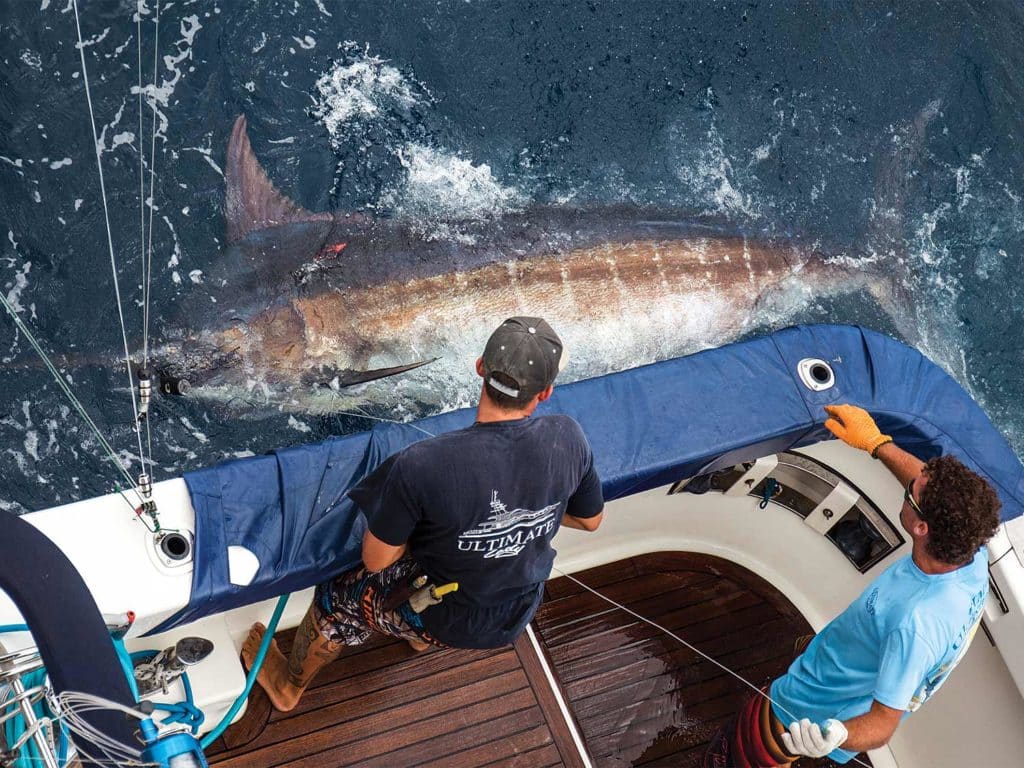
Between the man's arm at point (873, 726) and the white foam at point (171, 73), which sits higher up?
the white foam at point (171, 73)

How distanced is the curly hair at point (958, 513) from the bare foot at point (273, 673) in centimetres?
156

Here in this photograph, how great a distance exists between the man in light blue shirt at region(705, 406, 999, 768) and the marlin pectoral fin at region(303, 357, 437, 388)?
1.97 metres

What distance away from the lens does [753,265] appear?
432cm

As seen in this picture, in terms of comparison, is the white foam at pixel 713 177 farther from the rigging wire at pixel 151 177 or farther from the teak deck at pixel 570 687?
the rigging wire at pixel 151 177

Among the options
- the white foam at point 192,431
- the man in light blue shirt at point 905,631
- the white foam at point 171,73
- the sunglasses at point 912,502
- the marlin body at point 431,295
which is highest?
the white foam at point 171,73

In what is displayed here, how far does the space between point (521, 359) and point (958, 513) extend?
93 centimetres

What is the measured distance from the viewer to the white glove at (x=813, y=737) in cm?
194

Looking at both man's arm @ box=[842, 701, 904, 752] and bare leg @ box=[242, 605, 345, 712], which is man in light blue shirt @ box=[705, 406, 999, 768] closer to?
man's arm @ box=[842, 701, 904, 752]

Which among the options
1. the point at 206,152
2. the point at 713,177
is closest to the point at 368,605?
the point at 206,152

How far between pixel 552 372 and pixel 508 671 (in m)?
1.28

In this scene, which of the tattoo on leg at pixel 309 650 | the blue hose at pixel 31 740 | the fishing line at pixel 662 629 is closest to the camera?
the blue hose at pixel 31 740

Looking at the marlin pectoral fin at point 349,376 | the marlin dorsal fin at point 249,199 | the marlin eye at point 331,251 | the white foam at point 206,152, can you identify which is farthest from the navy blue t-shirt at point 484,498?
the white foam at point 206,152

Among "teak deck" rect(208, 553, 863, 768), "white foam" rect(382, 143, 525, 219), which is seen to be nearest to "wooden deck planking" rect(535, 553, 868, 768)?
"teak deck" rect(208, 553, 863, 768)

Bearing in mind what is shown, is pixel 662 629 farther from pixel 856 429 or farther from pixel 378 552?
pixel 378 552
